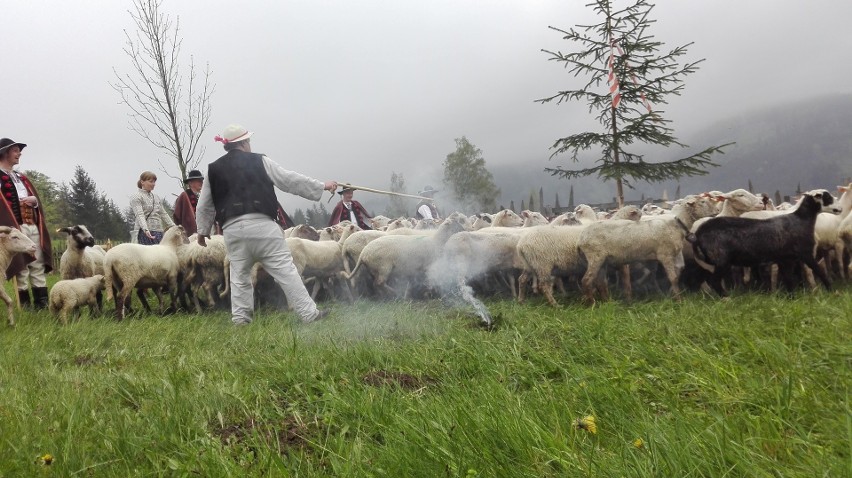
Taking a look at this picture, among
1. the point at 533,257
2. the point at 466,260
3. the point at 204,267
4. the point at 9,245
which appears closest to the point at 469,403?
the point at 533,257

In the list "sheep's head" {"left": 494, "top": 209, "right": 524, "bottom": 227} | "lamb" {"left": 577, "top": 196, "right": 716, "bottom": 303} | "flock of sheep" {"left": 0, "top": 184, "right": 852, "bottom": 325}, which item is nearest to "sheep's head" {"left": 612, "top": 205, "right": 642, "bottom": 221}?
"flock of sheep" {"left": 0, "top": 184, "right": 852, "bottom": 325}

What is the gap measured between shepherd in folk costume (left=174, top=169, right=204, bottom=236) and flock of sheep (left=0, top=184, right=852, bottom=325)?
3.94 feet

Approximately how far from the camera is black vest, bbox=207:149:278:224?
595 cm

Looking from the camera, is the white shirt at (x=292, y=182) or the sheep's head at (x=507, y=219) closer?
the white shirt at (x=292, y=182)

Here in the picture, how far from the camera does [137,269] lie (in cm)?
730

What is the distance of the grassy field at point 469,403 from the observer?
71.7 inches

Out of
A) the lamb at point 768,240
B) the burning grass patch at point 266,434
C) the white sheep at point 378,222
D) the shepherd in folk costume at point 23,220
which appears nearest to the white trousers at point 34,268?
the shepherd in folk costume at point 23,220

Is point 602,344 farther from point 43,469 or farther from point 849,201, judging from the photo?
point 849,201

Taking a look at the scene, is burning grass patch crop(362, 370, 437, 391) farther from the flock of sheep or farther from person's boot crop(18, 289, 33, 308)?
person's boot crop(18, 289, 33, 308)

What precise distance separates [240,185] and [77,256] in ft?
12.8

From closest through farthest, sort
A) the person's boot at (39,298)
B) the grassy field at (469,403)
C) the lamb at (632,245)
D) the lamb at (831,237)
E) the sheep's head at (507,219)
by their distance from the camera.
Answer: the grassy field at (469,403) < the lamb at (632,245) < the lamb at (831,237) < the person's boot at (39,298) < the sheep's head at (507,219)

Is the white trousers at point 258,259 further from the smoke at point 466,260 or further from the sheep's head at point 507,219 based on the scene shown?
the sheep's head at point 507,219

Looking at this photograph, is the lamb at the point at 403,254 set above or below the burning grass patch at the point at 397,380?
above

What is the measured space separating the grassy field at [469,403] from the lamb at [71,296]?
7.29ft
